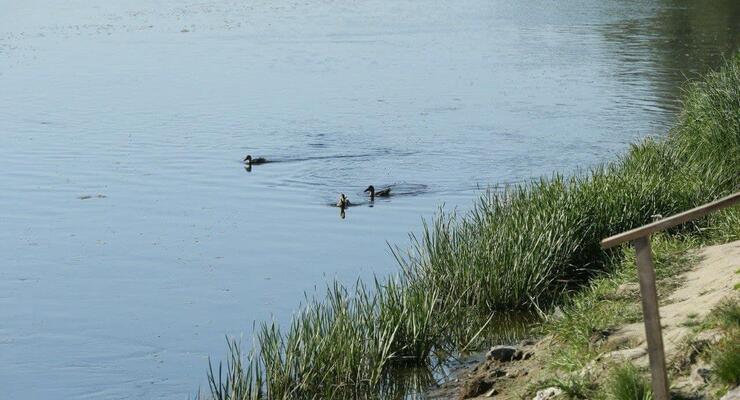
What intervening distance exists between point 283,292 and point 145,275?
200 centimetres

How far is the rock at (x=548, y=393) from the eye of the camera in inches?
321

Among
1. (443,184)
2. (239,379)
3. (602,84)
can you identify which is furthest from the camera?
(602,84)

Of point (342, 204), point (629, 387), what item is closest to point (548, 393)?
point (629, 387)

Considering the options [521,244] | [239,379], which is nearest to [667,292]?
[521,244]

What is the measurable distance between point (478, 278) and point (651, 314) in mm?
4997

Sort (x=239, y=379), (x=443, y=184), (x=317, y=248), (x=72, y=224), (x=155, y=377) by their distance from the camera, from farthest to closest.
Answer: (x=443, y=184) < (x=72, y=224) < (x=317, y=248) < (x=155, y=377) < (x=239, y=379)

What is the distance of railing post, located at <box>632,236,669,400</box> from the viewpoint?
6.45 metres

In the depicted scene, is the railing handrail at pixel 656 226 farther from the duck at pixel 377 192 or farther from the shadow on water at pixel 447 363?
the duck at pixel 377 192

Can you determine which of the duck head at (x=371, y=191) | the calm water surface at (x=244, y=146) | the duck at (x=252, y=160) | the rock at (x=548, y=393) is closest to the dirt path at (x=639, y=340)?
the rock at (x=548, y=393)

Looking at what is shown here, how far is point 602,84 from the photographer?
27859 millimetres

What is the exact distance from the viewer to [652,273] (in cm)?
647

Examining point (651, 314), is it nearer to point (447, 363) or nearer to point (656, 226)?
point (656, 226)

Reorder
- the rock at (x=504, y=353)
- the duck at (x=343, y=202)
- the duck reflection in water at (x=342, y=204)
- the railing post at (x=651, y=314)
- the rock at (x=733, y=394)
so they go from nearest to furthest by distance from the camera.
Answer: the railing post at (x=651, y=314), the rock at (x=733, y=394), the rock at (x=504, y=353), the duck reflection in water at (x=342, y=204), the duck at (x=343, y=202)

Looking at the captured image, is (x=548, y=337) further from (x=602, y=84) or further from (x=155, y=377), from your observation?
(x=602, y=84)
